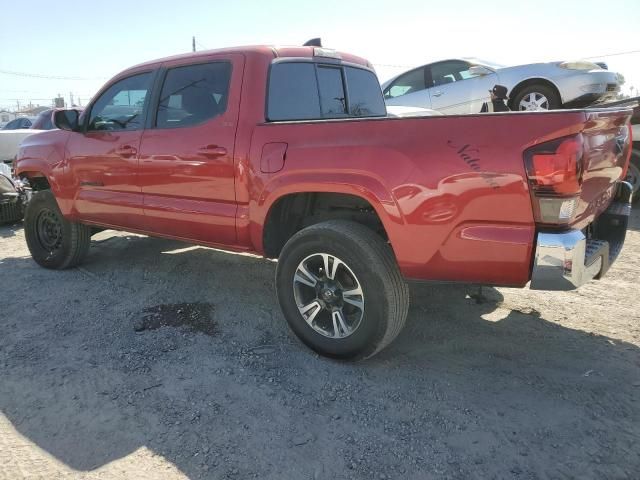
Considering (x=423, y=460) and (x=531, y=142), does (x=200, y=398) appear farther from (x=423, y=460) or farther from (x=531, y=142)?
(x=531, y=142)

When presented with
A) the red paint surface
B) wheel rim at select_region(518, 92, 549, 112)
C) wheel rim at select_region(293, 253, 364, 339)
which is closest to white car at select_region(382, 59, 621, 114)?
wheel rim at select_region(518, 92, 549, 112)

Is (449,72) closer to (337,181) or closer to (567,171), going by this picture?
(337,181)

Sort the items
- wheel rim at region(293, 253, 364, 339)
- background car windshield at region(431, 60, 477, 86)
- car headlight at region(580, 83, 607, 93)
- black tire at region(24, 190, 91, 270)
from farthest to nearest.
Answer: background car windshield at region(431, 60, 477, 86) → car headlight at region(580, 83, 607, 93) → black tire at region(24, 190, 91, 270) → wheel rim at region(293, 253, 364, 339)

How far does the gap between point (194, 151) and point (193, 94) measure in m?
0.52

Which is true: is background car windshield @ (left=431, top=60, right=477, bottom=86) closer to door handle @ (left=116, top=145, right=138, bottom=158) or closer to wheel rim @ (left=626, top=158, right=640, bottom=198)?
wheel rim @ (left=626, top=158, right=640, bottom=198)

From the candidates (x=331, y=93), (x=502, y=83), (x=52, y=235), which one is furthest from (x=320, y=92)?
(x=502, y=83)

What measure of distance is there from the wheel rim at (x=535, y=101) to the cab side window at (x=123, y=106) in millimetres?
5979

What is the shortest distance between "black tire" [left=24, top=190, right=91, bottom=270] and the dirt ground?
27.3 inches

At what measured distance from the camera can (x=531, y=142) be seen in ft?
7.47

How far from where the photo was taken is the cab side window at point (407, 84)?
886 cm

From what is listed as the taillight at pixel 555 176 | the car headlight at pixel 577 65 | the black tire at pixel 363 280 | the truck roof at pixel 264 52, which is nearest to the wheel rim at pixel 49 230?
the truck roof at pixel 264 52

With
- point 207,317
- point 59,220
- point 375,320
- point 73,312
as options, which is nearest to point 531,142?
point 375,320

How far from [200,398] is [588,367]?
90.5 inches

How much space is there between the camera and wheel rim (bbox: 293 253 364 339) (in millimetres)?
3006
